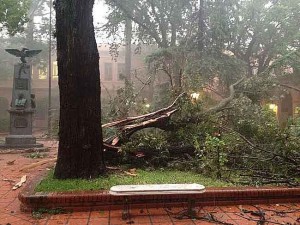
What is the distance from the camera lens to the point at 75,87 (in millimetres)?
6352

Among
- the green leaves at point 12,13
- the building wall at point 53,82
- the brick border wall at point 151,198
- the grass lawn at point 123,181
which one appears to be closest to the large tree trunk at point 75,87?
the grass lawn at point 123,181

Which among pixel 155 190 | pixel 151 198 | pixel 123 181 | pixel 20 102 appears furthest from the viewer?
pixel 20 102

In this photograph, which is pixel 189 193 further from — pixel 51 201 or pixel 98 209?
pixel 51 201

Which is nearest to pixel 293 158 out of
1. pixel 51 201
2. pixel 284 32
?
pixel 51 201

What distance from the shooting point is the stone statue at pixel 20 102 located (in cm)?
1489

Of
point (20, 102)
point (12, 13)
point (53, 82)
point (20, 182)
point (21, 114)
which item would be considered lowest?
point (20, 182)

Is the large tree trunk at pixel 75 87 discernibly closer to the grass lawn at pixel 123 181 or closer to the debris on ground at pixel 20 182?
the grass lawn at pixel 123 181

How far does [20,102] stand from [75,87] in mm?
9712

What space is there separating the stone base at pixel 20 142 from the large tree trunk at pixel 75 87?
28.5 feet

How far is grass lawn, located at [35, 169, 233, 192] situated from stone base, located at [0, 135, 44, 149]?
7.98 meters

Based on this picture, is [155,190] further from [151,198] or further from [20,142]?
[20,142]

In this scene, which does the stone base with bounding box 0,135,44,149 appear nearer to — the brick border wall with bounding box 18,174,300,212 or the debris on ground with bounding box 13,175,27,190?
the debris on ground with bounding box 13,175,27,190

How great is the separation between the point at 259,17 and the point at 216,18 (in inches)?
234

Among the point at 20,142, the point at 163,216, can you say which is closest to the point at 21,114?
the point at 20,142
